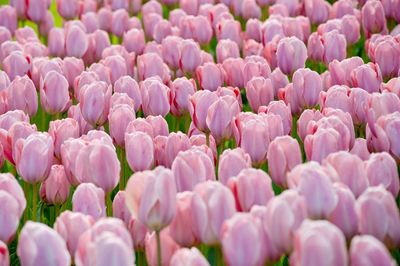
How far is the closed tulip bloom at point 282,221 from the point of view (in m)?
1.60

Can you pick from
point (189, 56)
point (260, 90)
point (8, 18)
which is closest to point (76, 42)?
point (189, 56)

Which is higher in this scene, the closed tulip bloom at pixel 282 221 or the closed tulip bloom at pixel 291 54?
the closed tulip bloom at pixel 282 221

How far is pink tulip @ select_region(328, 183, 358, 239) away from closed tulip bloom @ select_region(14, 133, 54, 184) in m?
0.88

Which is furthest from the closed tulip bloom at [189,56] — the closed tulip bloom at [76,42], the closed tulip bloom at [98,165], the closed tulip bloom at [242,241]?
the closed tulip bloom at [242,241]

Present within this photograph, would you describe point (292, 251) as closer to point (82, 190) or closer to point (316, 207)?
point (316, 207)

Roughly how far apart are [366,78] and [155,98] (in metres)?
0.72

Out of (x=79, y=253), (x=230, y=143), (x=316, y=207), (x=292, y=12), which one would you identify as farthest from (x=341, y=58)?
(x=79, y=253)

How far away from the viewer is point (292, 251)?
1620mm

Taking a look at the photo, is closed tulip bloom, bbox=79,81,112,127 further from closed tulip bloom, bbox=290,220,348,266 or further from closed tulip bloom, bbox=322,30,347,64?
closed tulip bloom, bbox=290,220,348,266

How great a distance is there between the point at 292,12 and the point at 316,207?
2809 millimetres

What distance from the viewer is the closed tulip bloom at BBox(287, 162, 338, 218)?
168cm

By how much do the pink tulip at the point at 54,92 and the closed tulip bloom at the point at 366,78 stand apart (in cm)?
101

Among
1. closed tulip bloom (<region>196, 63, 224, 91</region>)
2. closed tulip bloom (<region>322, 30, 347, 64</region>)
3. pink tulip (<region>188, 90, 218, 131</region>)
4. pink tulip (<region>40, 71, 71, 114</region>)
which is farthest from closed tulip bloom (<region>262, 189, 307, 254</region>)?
closed tulip bloom (<region>322, 30, 347, 64</region>)

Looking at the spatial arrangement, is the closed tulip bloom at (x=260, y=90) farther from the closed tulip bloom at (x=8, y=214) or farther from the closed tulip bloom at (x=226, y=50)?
the closed tulip bloom at (x=8, y=214)
